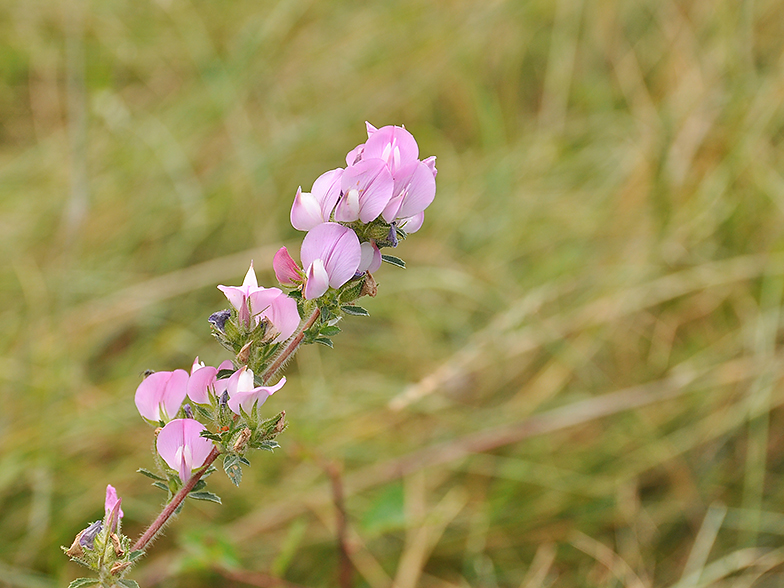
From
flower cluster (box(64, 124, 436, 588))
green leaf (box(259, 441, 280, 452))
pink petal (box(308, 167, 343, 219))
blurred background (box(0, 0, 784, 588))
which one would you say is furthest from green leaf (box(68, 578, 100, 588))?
blurred background (box(0, 0, 784, 588))

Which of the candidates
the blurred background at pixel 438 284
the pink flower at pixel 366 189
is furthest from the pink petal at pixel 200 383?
the blurred background at pixel 438 284

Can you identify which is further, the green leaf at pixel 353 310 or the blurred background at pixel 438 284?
the blurred background at pixel 438 284

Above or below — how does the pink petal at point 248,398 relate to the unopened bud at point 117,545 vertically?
above

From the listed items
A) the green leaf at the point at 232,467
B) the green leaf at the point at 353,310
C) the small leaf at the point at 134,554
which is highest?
the green leaf at the point at 353,310

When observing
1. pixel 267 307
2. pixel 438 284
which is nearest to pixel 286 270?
pixel 267 307

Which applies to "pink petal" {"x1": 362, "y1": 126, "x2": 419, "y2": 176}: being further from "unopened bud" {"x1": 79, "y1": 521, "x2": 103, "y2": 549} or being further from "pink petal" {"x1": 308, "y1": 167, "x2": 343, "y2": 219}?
"unopened bud" {"x1": 79, "y1": 521, "x2": 103, "y2": 549}

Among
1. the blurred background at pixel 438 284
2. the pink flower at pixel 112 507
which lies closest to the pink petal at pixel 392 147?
the pink flower at pixel 112 507

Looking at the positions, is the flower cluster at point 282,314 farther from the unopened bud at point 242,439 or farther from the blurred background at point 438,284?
the blurred background at point 438,284

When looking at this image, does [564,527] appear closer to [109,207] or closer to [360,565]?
[360,565]
